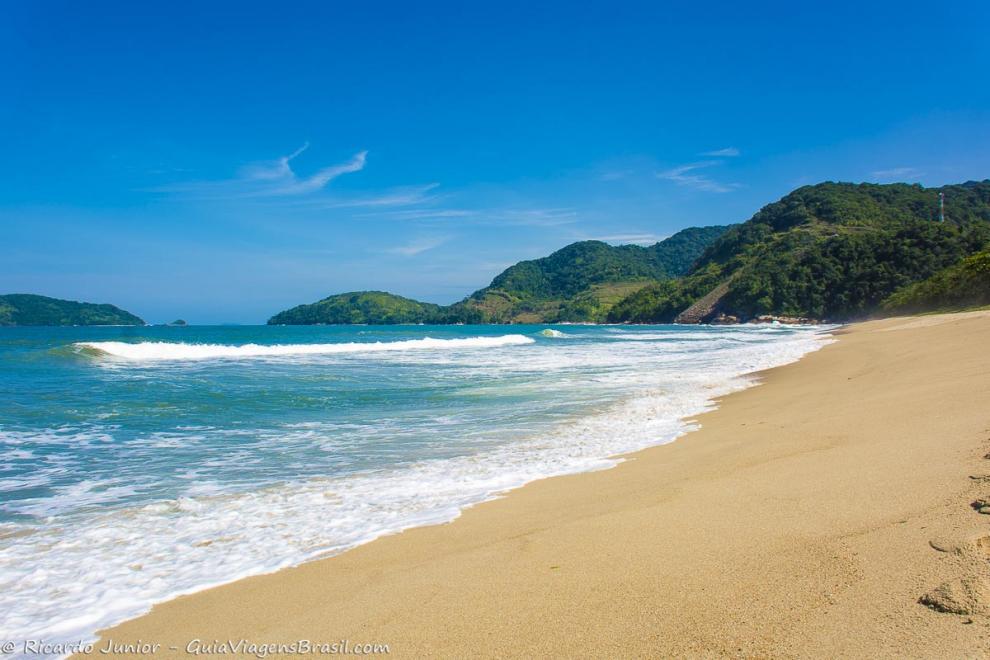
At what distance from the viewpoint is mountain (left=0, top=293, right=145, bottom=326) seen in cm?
14675

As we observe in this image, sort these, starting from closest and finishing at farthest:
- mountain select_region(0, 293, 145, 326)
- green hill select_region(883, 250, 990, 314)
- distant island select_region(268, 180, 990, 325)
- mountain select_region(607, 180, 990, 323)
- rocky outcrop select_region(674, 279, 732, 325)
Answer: green hill select_region(883, 250, 990, 314)
distant island select_region(268, 180, 990, 325)
mountain select_region(607, 180, 990, 323)
rocky outcrop select_region(674, 279, 732, 325)
mountain select_region(0, 293, 145, 326)

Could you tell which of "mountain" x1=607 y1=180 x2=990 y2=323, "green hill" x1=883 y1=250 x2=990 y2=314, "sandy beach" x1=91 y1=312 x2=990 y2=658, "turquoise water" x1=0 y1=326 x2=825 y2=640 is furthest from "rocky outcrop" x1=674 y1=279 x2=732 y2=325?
"sandy beach" x1=91 y1=312 x2=990 y2=658

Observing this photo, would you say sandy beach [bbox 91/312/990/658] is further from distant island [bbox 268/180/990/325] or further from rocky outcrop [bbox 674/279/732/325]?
rocky outcrop [bbox 674/279/732/325]

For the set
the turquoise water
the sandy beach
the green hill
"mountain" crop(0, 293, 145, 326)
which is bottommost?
the turquoise water

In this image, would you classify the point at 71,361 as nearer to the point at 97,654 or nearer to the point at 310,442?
the point at 310,442

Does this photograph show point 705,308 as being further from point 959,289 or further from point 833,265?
point 959,289

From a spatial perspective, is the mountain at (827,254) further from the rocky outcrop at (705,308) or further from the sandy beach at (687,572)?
the sandy beach at (687,572)

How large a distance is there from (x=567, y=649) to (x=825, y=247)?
11854 centimetres

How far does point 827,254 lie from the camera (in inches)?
3868

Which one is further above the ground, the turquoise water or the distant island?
the distant island

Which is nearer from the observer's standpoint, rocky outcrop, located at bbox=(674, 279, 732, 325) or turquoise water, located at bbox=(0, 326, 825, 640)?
turquoise water, located at bbox=(0, 326, 825, 640)

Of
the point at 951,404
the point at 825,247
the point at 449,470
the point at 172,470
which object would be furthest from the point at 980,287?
the point at 825,247

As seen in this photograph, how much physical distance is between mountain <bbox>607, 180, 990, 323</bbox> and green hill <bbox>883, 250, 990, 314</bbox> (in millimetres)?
13655

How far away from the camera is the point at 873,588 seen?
2408mm
